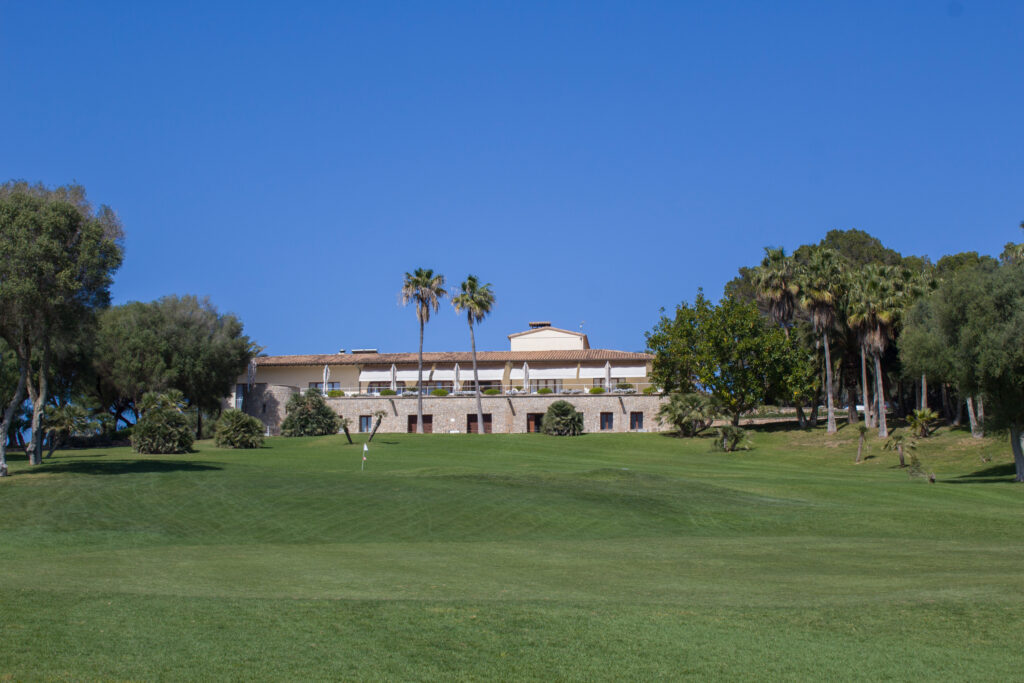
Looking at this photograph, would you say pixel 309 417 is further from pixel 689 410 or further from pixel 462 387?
pixel 689 410

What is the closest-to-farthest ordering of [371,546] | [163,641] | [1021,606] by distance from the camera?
[163,641] → [1021,606] → [371,546]

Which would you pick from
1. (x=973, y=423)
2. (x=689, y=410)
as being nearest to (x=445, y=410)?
(x=689, y=410)

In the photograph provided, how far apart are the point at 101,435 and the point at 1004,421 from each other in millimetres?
58846

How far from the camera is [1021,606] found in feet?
36.7

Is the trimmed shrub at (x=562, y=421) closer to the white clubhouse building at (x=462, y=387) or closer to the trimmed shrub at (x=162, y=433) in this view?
the white clubhouse building at (x=462, y=387)

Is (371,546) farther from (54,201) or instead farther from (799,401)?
(799,401)

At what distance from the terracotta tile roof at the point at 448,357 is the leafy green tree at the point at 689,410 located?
14.0 m

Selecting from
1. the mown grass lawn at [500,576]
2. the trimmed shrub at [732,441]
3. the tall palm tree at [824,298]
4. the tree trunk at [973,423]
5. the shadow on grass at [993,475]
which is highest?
the tall palm tree at [824,298]

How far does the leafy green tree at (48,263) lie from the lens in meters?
28.4

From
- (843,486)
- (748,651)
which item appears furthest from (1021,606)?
(843,486)

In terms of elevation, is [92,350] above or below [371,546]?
above

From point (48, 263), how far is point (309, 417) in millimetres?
40469

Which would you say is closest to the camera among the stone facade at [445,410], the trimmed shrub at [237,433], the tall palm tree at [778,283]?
the trimmed shrub at [237,433]

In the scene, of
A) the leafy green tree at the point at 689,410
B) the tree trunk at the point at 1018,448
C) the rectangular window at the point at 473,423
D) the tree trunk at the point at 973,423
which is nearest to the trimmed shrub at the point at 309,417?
the rectangular window at the point at 473,423
